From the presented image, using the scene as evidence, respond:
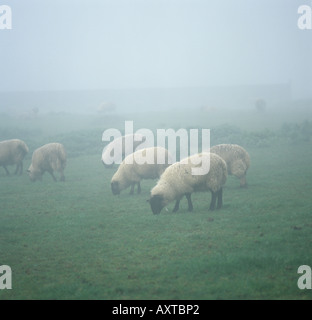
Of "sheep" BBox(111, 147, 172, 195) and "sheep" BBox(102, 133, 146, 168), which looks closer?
"sheep" BBox(111, 147, 172, 195)

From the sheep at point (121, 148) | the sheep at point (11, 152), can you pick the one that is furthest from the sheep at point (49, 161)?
the sheep at point (121, 148)

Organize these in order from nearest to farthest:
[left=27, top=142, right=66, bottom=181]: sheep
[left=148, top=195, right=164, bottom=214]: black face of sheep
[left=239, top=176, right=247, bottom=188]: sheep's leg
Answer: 1. [left=148, top=195, right=164, bottom=214]: black face of sheep
2. [left=239, top=176, right=247, bottom=188]: sheep's leg
3. [left=27, top=142, right=66, bottom=181]: sheep

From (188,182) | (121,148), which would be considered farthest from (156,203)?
(121,148)

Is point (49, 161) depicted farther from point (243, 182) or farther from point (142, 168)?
point (243, 182)

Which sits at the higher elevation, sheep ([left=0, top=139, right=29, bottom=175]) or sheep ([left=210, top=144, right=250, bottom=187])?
sheep ([left=0, top=139, right=29, bottom=175])

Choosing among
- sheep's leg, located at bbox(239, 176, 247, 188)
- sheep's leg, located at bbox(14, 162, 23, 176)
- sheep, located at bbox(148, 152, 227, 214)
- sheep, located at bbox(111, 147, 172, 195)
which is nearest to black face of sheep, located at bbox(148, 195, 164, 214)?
sheep, located at bbox(148, 152, 227, 214)

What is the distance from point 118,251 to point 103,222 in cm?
281

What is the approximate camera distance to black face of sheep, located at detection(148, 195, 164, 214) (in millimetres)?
12445

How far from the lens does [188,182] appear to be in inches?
480

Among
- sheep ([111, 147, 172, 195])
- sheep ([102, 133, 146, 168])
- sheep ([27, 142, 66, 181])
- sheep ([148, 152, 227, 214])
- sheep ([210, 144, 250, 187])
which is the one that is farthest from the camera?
sheep ([102, 133, 146, 168])

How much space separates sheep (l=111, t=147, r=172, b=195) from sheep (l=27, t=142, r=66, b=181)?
447 centimetres

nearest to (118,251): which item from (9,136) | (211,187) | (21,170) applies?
(211,187)

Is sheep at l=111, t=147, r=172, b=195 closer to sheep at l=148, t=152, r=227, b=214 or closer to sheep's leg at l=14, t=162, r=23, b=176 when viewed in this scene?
sheep at l=148, t=152, r=227, b=214
